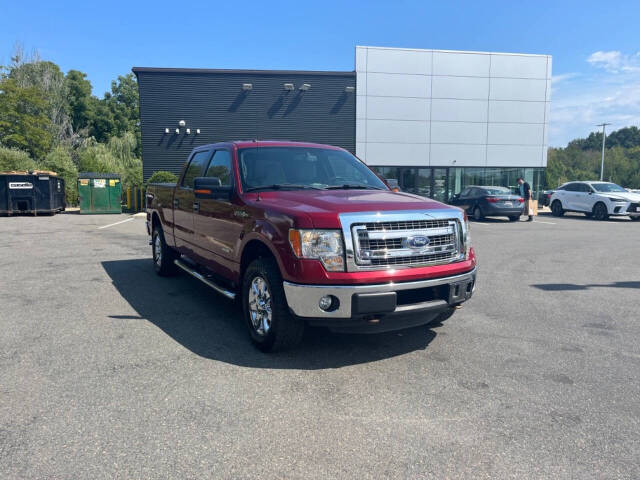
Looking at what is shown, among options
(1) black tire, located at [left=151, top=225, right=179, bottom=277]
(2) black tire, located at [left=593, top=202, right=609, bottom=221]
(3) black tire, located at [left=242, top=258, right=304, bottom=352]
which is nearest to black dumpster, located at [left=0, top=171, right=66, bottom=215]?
(1) black tire, located at [left=151, top=225, right=179, bottom=277]

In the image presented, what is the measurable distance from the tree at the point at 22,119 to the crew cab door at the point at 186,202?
32.1 metres

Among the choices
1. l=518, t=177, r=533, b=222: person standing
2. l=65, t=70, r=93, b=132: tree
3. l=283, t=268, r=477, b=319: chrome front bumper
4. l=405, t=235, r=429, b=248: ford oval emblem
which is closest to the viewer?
l=283, t=268, r=477, b=319: chrome front bumper

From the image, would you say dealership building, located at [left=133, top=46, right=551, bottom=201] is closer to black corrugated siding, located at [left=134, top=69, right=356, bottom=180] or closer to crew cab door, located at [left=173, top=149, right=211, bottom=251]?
black corrugated siding, located at [left=134, top=69, right=356, bottom=180]

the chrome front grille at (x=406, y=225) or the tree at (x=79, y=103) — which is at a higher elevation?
the tree at (x=79, y=103)

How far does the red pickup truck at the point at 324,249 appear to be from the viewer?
3842 mm

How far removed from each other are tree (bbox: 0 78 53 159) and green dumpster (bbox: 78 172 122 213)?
15352 millimetres

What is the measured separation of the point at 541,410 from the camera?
10.9 ft

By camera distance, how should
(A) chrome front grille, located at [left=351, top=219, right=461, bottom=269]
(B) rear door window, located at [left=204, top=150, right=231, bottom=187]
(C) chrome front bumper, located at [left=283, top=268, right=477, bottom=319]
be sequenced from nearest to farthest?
1. (C) chrome front bumper, located at [left=283, top=268, right=477, bottom=319]
2. (A) chrome front grille, located at [left=351, top=219, right=461, bottom=269]
3. (B) rear door window, located at [left=204, top=150, right=231, bottom=187]

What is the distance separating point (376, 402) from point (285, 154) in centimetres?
298

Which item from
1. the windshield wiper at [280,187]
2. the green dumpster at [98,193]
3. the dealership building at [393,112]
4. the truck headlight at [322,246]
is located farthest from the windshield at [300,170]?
the dealership building at [393,112]

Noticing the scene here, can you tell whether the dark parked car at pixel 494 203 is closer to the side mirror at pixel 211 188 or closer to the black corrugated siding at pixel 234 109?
the black corrugated siding at pixel 234 109

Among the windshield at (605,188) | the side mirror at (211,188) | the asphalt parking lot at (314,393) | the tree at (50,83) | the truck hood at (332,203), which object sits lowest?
the asphalt parking lot at (314,393)

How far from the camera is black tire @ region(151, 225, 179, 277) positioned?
24.9ft

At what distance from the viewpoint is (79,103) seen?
178 ft
